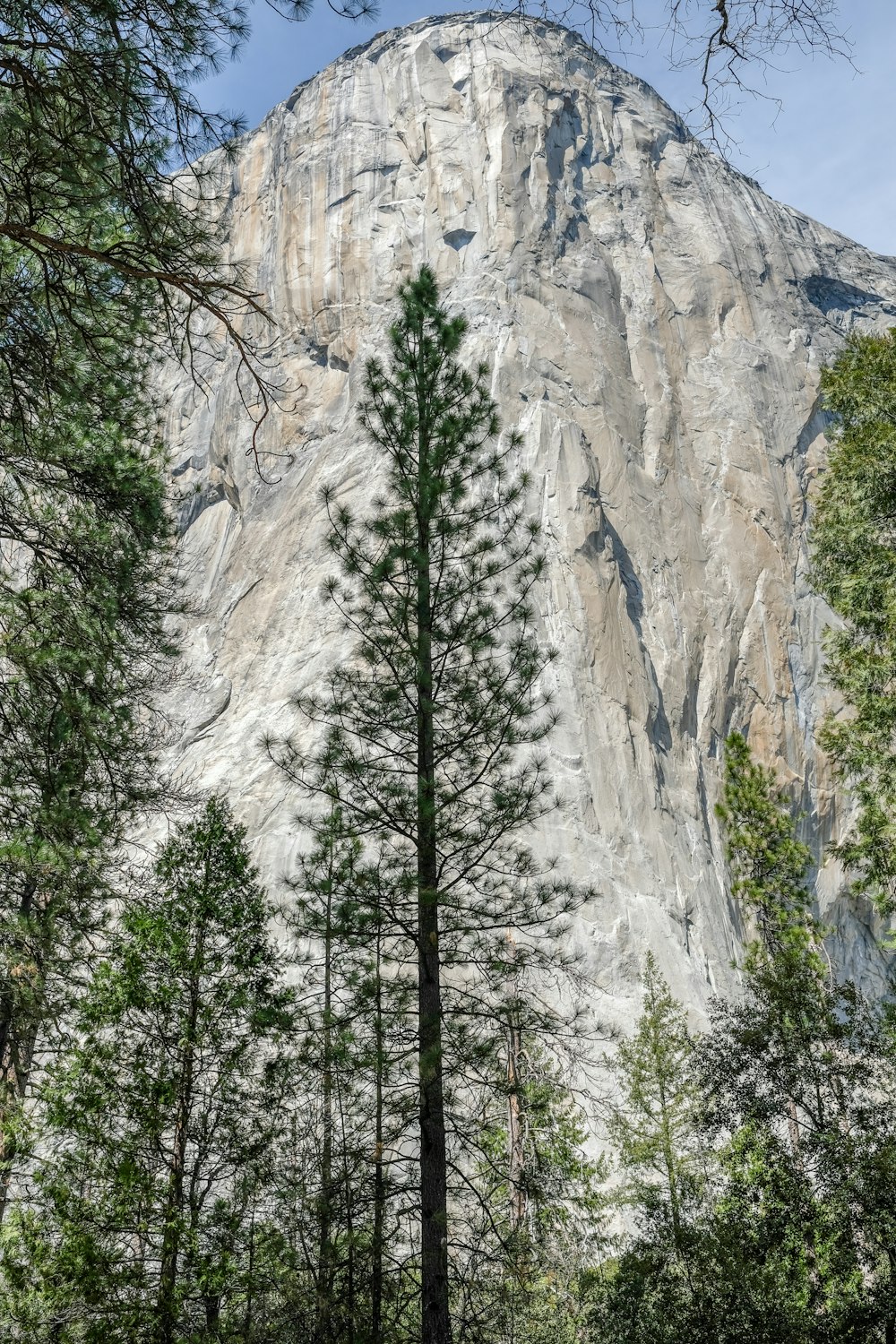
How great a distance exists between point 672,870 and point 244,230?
121 ft

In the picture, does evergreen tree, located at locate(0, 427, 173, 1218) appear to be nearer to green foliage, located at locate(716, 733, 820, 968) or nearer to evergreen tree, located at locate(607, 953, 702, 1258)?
green foliage, located at locate(716, 733, 820, 968)

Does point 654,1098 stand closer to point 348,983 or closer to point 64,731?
point 348,983

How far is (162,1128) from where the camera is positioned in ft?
31.2

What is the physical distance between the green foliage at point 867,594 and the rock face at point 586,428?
16783 millimetres

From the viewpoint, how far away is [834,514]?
13992mm

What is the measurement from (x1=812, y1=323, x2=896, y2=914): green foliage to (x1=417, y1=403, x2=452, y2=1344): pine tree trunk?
5901mm

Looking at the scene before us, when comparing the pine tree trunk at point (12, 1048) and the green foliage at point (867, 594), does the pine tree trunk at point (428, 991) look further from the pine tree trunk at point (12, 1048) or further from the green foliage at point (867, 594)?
the green foliage at point (867, 594)

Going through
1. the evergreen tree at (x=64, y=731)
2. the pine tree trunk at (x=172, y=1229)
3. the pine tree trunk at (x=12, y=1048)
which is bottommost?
the pine tree trunk at (x=172, y=1229)

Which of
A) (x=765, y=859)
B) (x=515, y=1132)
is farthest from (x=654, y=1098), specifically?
(x=515, y=1132)

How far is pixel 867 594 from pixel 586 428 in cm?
2873

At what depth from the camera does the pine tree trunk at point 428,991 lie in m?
7.24

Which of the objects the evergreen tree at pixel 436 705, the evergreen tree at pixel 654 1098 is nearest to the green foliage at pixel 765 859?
the evergreen tree at pixel 654 1098

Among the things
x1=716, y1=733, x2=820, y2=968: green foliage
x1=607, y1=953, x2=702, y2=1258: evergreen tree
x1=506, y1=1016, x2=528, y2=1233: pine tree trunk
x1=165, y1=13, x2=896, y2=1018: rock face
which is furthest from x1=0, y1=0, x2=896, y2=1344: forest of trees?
x1=165, y1=13, x2=896, y2=1018: rock face

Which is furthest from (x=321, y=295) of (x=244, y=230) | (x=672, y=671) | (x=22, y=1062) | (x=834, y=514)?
(x=22, y=1062)
